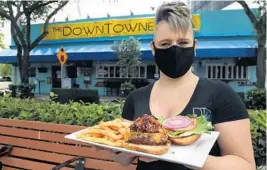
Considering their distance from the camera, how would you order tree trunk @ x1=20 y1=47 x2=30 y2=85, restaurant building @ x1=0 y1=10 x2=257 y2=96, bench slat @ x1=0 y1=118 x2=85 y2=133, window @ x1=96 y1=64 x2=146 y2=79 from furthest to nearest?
1. window @ x1=96 y1=64 x2=146 y2=79
2. tree trunk @ x1=20 y1=47 x2=30 y2=85
3. restaurant building @ x1=0 y1=10 x2=257 y2=96
4. bench slat @ x1=0 y1=118 x2=85 y2=133

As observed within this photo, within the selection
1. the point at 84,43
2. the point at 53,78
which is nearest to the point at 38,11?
the point at 84,43

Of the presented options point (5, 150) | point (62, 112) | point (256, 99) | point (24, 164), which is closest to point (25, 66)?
point (256, 99)

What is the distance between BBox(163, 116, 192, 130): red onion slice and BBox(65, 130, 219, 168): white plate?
89 millimetres

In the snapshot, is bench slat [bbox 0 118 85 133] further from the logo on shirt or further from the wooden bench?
the logo on shirt

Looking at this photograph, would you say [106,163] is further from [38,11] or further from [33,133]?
[38,11]

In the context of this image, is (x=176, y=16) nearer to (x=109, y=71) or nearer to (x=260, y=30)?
(x=260, y=30)

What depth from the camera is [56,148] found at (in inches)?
119

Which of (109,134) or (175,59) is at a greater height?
(175,59)

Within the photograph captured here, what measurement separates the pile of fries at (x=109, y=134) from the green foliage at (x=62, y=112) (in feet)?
5.11

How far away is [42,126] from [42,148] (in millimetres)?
212

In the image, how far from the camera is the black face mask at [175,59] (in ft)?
5.13

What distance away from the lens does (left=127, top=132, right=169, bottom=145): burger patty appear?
1.37 m

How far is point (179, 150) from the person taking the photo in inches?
54.1

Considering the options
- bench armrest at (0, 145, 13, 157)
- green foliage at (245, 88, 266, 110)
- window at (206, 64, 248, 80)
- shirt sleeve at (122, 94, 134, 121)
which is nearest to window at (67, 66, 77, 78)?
window at (206, 64, 248, 80)
